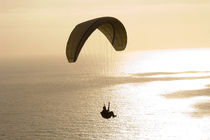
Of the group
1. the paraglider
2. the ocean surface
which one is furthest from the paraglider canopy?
the ocean surface

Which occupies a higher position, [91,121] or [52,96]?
[52,96]

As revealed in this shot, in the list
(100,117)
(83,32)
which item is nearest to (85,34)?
(83,32)

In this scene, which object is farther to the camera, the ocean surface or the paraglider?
the ocean surface

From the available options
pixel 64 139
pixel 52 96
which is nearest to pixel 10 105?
pixel 52 96

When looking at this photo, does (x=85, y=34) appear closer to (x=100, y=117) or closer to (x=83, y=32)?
(x=83, y=32)

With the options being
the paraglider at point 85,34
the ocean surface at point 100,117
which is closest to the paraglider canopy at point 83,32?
the paraglider at point 85,34

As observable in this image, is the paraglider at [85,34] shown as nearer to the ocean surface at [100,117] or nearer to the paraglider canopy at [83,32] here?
the paraglider canopy at [83,32]

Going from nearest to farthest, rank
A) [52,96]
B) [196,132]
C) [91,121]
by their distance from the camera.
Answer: [196,132], [91,121], [52,96]

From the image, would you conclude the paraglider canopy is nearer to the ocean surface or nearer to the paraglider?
the paraglider

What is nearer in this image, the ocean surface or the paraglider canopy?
the paraglider canopy

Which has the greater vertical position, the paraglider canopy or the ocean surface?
the ocean surface

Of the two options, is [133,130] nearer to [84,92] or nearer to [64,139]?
[64,139]
